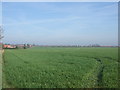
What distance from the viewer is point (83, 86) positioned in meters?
9.06

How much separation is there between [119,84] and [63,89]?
2779 millimetres

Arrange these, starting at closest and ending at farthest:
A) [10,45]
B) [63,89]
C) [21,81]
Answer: [63,89] → [21,81] → [10,45]

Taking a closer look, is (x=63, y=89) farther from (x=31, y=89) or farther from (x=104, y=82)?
(x=104, y=82)

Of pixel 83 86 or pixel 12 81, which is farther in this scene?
pixel 12 81

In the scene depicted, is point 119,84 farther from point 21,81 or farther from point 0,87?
point 0,87

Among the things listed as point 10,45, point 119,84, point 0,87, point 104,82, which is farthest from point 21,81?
point 10,45

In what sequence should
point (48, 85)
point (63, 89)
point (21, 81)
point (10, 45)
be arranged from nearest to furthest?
1. point (63, 89)
2. point (48, 85)
3. point (21, 81)
4. point (10, 45)

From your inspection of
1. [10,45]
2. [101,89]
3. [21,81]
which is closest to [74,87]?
[101,89]

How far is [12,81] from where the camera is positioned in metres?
10.3

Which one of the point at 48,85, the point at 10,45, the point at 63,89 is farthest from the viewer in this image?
the point at 10,45

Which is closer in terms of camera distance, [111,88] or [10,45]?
[111,88]

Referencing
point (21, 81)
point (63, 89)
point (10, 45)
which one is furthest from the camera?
point (10, 45)

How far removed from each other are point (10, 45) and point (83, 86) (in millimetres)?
90454

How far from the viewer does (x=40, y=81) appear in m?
10.2
